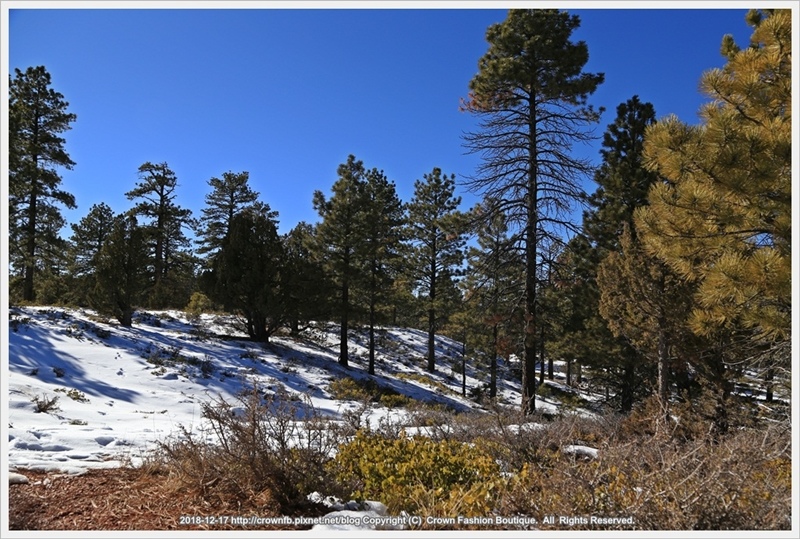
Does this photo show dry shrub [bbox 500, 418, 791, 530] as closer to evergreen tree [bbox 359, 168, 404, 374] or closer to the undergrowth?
the undergrowth

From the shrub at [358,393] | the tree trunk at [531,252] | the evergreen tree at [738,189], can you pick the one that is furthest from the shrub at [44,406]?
the tree trunk at [531,252]

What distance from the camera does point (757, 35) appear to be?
14.5 ft

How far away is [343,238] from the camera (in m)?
18.4

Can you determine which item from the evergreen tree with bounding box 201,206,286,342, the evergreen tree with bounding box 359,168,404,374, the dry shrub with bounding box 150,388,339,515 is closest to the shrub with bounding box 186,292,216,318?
the evergreen tree with bounding box 201,206,286,342

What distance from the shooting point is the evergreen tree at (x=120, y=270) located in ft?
51.9

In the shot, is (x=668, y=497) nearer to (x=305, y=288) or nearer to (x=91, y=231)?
(x=305, y=288)

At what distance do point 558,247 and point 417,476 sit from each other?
8.86m

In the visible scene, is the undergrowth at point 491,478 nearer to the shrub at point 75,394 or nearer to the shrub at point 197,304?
the shrub at point 75,394

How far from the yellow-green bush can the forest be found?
171 centimetres

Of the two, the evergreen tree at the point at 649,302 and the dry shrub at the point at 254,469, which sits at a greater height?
the evergreen tree at the point at 649,302

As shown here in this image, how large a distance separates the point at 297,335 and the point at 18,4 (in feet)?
66.3

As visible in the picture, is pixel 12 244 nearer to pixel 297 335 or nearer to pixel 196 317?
pixel 196 317

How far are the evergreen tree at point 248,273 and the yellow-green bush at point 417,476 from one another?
46.5ft

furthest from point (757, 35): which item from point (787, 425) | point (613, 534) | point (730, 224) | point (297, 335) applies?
point (297, 335)
